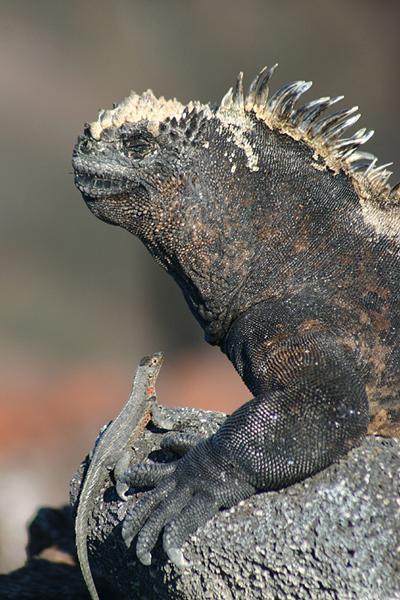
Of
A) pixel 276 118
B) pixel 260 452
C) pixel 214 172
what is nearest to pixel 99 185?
pixel 214 172

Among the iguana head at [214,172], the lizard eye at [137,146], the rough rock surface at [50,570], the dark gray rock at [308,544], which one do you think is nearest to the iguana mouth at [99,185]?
the iguana head at [214,172]

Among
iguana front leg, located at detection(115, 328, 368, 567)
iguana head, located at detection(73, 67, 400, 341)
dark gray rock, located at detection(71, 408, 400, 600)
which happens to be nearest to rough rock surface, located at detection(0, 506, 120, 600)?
dark gray rock, located at detection(71, 408, 400, 600)

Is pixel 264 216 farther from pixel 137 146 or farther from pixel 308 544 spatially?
pixel 308 544

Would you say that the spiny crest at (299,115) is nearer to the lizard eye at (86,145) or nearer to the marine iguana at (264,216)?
the marine iguana at (264,216)

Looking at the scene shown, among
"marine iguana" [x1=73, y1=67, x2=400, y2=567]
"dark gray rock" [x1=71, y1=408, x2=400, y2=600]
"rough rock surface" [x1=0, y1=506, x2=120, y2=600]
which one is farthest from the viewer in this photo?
"rough rock surface" [x1=0, y1=506, x2=120, y2=600]

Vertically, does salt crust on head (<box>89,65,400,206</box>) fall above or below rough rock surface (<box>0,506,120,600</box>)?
above

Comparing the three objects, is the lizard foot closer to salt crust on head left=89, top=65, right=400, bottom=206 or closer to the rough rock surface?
the rough rock surface

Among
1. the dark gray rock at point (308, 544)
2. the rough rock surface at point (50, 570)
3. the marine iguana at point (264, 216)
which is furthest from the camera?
the rough rock surface at point (50, 570)
